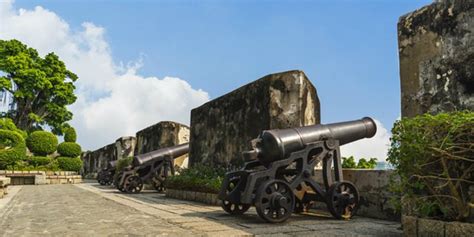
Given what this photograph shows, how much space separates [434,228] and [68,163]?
23680 mm

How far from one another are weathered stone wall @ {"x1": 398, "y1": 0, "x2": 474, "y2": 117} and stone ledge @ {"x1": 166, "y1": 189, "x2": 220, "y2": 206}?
3887 millimetres

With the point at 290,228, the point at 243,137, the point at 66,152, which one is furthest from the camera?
the point at 66,152

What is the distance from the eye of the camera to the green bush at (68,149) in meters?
24.6

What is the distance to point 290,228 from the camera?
4160 millimetres

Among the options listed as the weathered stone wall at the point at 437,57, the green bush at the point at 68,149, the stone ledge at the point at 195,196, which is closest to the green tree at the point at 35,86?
the green bush at the point at 68,149

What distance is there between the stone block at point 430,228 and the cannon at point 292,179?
163cm

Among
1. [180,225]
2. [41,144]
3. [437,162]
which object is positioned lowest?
[180,225]

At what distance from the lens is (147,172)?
38.0 ft

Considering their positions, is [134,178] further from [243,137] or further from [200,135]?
[243,137]

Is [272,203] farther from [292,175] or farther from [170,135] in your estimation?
[170,135]

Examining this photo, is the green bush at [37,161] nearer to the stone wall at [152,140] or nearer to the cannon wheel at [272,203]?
the stone wall at [152,140]

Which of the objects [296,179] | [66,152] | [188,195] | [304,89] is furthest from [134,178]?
[66,152]

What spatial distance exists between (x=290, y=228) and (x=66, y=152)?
23173 millimetres

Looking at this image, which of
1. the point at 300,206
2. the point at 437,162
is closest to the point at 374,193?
the point at 300,206
